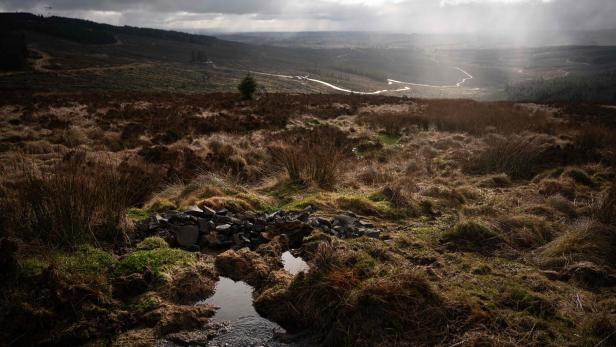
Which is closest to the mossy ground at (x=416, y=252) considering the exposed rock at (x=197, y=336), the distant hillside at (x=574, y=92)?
the exposed rock at (x=197, y=336)

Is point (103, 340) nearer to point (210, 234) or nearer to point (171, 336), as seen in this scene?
point (171, 336)

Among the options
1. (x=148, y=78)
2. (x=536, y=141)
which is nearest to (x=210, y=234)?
(x=536, y=141)

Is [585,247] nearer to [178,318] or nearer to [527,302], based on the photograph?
[527,302]

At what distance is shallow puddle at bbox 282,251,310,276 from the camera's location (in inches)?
228

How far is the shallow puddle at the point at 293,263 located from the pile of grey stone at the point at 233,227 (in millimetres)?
318

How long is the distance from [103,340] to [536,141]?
13853 millimetres

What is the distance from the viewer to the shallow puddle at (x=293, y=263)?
19.0ft

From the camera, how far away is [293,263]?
6.02 metres

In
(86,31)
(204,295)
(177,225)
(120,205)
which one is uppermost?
(86,31)

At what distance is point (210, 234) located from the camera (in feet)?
21.1

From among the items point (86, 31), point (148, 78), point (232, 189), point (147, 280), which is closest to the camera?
point (147, 280)

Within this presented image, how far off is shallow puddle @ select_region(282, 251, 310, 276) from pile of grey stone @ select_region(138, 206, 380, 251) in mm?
318

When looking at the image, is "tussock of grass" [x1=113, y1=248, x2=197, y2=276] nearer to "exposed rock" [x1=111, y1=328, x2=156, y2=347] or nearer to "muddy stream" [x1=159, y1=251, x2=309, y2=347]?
"muddy stream" [x1=159, y1=251, x2=309, y2=347]

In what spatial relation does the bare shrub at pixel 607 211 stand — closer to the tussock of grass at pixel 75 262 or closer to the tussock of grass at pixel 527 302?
the tussock of grass at pixel 527 302
